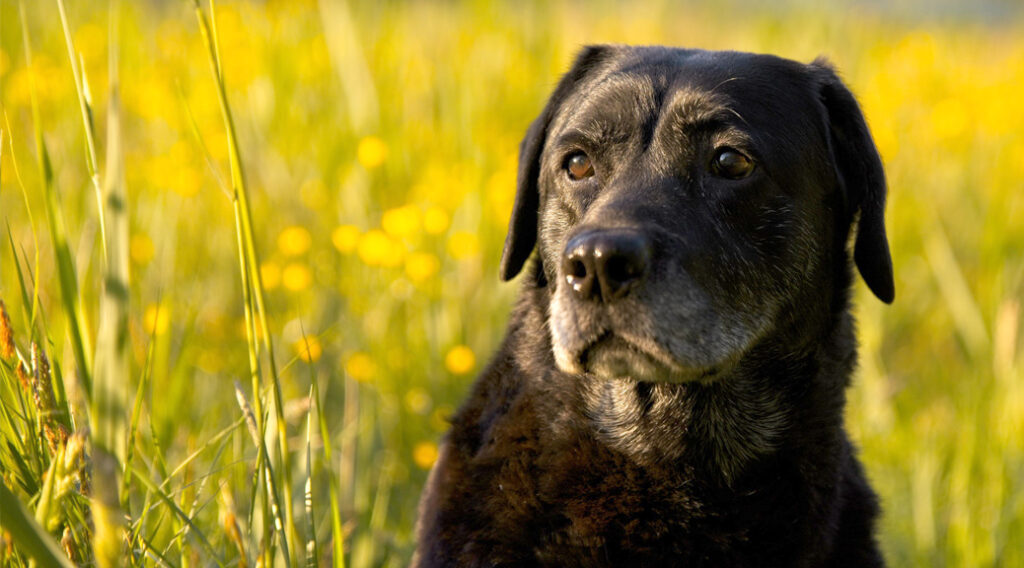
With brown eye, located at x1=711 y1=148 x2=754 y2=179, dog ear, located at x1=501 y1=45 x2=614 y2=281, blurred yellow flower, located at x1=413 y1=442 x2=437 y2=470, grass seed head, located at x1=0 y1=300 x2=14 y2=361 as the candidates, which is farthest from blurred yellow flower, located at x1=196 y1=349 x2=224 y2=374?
brown eye, located at x1=711 y1=148 x2=754 y2=179

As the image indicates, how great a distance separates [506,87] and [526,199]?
300 cm

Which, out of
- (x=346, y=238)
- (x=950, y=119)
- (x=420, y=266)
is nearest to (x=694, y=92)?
(x=420, y=266)

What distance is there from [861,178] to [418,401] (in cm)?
192

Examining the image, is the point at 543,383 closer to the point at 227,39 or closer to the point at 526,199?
the point at 526,199

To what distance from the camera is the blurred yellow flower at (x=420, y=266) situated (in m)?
3.78

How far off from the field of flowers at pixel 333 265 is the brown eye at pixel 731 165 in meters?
1.07

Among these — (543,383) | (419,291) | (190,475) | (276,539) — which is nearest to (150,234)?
(419,291)

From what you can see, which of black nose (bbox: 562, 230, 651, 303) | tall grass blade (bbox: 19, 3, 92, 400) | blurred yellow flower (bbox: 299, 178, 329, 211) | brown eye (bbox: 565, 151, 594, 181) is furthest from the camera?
blurred yellow flower (bbox: 299, 178, 329, 211)

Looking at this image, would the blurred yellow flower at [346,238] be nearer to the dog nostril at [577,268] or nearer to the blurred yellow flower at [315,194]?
the blurred yellow flower at [315,194]

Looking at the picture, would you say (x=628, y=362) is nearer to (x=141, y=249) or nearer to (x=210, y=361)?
(x=210, y=361)

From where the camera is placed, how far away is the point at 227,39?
5.67m

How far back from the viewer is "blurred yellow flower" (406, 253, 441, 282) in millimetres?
3781

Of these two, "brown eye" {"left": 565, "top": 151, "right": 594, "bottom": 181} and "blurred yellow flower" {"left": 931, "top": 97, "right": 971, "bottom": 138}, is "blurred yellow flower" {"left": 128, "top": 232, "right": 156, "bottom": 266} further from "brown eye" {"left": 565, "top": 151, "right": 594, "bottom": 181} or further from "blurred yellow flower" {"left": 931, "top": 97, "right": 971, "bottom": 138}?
"blurred yellow flower" {"left": 931, "top": 97, "right": 971, "bottom": 138}

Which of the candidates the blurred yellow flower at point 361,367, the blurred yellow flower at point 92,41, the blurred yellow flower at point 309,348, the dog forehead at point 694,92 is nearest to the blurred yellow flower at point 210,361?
the blurred yellow flower at point 309,348
